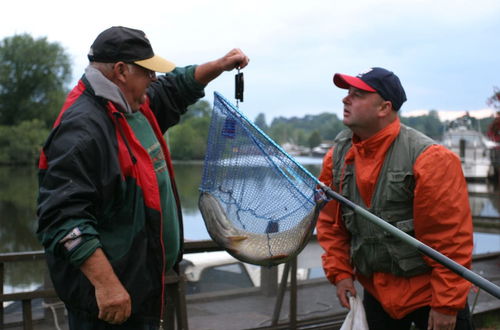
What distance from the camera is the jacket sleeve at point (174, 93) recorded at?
3.20 m

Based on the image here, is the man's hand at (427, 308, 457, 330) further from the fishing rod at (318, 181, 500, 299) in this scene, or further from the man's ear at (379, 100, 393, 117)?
the man's ear at (379, 100, 393, 117)

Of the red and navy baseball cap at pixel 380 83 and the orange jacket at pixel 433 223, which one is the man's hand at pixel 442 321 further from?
the red and navy baseball cap at pixel 380 83

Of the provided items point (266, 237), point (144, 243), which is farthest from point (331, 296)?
point (144, 243)

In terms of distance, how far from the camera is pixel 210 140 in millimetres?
3186

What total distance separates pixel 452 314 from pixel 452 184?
0.66 meters

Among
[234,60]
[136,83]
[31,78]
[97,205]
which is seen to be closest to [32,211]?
[234,60]

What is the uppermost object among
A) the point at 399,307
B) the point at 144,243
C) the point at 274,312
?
the point at 144,243

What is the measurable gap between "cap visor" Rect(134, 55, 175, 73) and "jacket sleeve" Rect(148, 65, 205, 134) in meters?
0.59

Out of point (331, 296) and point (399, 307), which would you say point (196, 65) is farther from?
point (331, 296)

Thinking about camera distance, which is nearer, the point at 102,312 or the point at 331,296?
the point at 102,312

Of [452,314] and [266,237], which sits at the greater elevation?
[266,237]

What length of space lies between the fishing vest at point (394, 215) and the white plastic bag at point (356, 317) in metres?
0.19

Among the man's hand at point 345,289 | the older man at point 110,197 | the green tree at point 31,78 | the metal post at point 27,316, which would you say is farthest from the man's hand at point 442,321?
the green tree at point 31,78

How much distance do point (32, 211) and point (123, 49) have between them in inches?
1008
